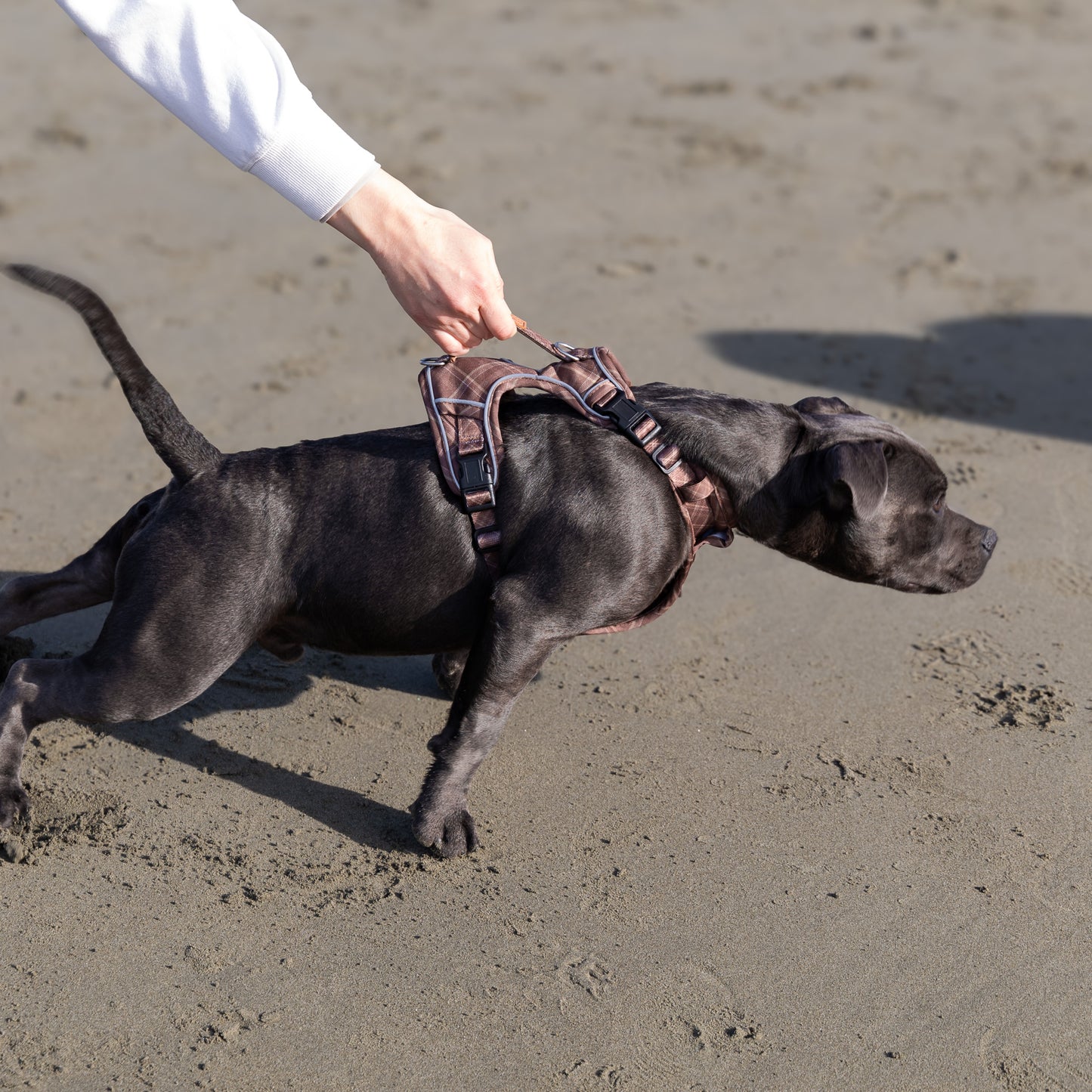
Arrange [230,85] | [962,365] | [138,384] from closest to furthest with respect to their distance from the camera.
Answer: [230,85] → [138,384] → [962,365]

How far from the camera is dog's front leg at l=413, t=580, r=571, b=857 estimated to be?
3.29 metres

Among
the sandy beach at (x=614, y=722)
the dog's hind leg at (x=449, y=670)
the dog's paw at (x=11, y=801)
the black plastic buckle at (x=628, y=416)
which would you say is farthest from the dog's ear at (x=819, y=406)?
the dog's paw at (x=11, y=801)

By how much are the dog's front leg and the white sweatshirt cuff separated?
41.7 inches

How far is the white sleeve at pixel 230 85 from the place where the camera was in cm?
288

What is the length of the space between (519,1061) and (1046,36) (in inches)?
397

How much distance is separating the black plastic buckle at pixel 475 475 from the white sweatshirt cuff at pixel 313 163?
0.71m

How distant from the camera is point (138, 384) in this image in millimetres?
3307

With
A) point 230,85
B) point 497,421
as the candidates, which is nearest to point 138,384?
point 230,85

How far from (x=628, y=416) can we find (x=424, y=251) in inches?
27.0

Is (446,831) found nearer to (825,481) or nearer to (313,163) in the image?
(825,481)

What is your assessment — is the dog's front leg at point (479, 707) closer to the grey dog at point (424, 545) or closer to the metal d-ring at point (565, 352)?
the grey dog at point (424, 545)

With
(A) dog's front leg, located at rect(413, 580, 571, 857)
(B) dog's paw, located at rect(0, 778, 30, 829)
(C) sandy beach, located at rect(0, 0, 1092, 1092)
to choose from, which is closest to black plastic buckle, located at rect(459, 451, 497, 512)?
(A) dog's front leg, located at rect(413, 580, 571, 857)

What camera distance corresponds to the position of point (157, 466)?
17.4ft

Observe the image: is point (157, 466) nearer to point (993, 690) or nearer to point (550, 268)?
point (550, 268)
